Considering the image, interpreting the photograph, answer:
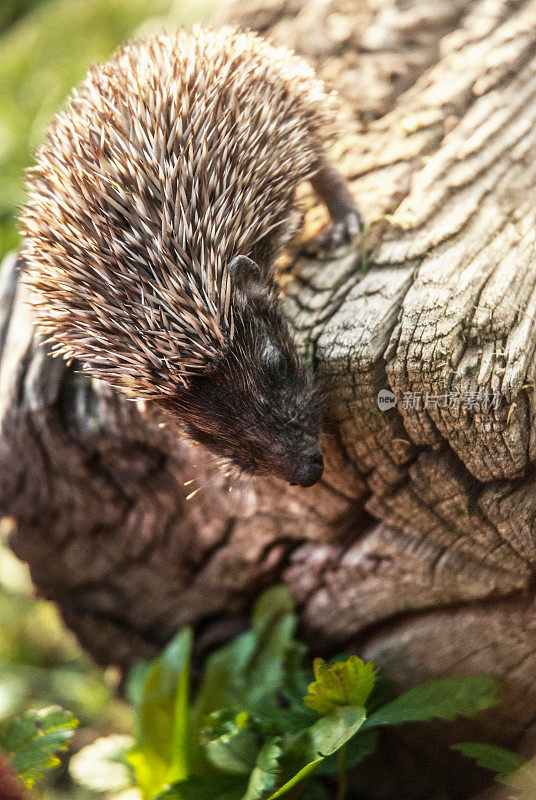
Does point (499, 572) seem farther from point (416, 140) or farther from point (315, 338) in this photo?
point (416, 140)

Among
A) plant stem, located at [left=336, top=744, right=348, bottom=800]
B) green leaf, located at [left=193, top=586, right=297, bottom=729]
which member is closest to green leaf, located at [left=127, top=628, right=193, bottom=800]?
green leaf, located at [left=193, top=586, right=297, bottom=729]

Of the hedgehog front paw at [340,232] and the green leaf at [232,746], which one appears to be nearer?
the green leaf at [232,746]

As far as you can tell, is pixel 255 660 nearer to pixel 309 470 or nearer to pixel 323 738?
pixel 323 738

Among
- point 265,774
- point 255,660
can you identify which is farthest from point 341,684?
point 255,660

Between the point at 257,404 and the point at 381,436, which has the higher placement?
the point at 257,404

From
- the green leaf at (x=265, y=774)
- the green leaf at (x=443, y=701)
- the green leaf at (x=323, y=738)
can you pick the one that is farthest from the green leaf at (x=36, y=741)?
the green leaf at (x=443, y=701)

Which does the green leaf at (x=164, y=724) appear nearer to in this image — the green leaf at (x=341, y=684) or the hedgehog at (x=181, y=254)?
the green leaf at (x=341, y=684)

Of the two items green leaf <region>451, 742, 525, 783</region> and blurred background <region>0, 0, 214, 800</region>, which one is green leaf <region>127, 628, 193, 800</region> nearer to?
green leaf <region>451, 742, 525, 783</region>
